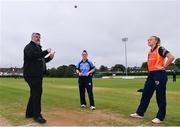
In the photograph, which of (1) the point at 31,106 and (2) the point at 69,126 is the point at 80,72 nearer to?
(1) the point at 31,106

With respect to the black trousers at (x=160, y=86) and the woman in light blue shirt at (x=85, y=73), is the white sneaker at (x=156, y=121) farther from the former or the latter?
the woman in light blue shirt at (x=85, y=73)

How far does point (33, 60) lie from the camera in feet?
30.7

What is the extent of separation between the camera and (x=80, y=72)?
488 inches

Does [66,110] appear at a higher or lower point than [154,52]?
lower

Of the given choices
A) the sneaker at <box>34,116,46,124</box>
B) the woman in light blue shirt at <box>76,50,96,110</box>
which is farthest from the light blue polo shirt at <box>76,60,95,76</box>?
the sneaker at <box>34,116,46,124</box>

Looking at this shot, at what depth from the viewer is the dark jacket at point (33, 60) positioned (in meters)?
9.23

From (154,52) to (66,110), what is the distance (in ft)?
12.5

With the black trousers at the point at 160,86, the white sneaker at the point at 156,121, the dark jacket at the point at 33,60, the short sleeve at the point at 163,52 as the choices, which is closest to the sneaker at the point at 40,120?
the dark jacket at the point at 33,60

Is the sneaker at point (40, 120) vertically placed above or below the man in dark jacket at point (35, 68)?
below

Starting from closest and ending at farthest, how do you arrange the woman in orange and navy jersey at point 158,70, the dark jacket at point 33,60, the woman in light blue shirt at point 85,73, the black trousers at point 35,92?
the woman in orange and navy jersey at point 158,70 < the dark jacket at point 33,60 < the black trousers at point 35,92 < the woman in light blue shirt at point 85,73

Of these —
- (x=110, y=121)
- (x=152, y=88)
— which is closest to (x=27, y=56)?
(x=110, y=121)

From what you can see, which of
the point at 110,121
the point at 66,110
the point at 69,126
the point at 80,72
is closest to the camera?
the point at 69,126

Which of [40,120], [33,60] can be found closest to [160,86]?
[40,120]

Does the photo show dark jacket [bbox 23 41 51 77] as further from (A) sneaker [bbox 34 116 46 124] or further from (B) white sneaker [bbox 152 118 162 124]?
(B) white sneaker [bbox 152 118 162 124]
